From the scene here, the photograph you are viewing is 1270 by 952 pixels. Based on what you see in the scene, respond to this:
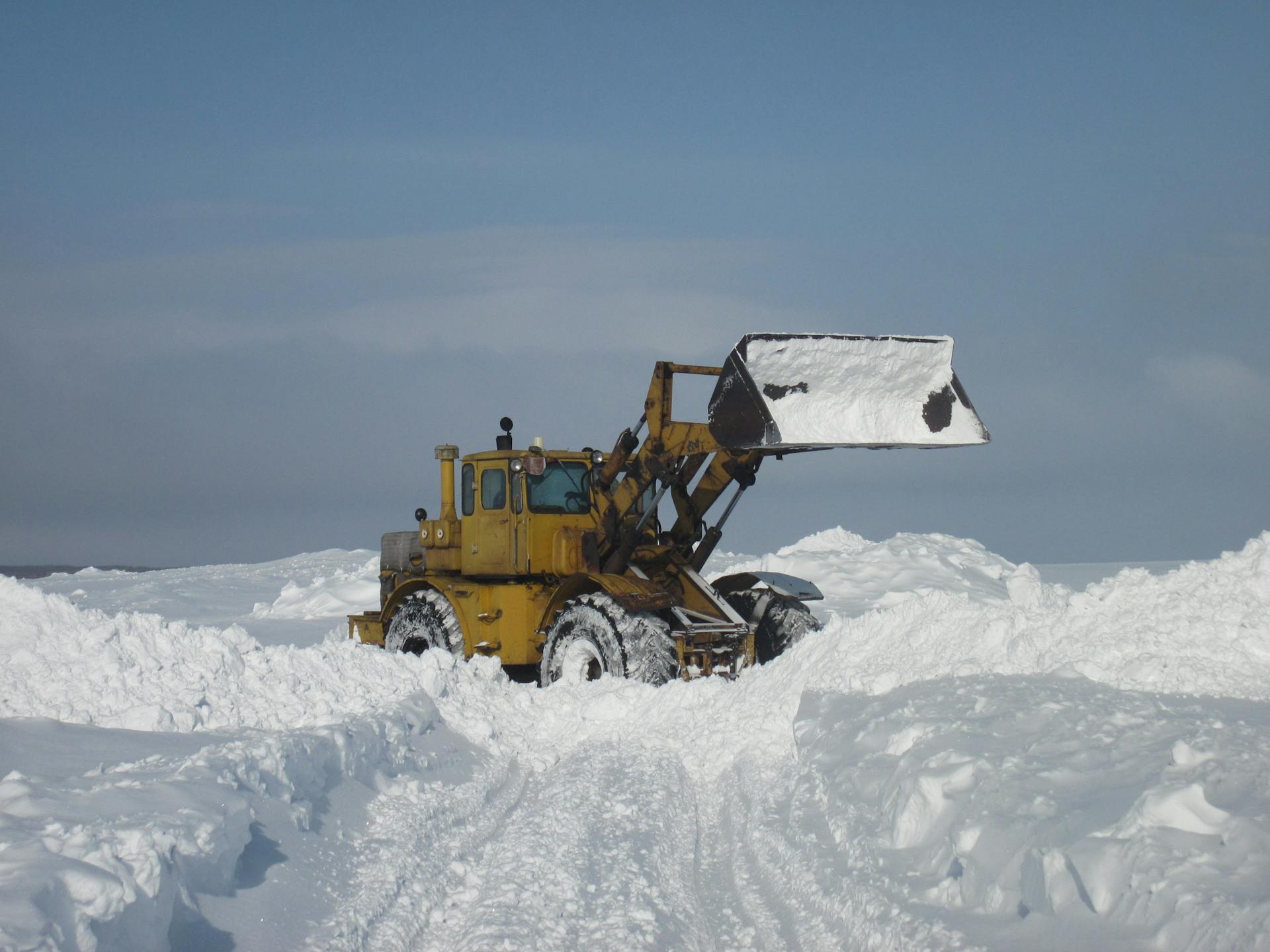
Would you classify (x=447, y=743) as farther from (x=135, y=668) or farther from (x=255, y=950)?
(x=255, y=950)

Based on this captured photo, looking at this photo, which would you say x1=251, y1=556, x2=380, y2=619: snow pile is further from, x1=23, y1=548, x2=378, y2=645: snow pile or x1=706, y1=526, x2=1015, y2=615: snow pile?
x1=706, y1=526, x2=1015, y2=615: snow pile

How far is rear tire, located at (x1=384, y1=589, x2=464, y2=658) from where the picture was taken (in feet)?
39.1

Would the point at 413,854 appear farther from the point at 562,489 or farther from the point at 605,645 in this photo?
the point at 562,489

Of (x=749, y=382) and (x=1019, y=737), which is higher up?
(x=749, y=382)

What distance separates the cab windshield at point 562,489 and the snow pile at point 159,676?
2807 millimetres

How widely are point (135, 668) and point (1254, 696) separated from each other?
23.7 feet

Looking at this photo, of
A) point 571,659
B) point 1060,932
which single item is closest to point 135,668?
point 571,659

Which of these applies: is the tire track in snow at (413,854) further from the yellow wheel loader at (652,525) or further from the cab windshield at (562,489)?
the cab windshield at (562,489)

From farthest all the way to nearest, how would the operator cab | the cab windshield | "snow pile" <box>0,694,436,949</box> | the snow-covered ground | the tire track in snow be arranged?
the cab windshield
the operator cab
the tire track in snow
the snow-covered ground
"snow pile" <box>0,694,436,949</box>

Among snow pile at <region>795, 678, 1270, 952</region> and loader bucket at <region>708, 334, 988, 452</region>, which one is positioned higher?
loader bucket at <region>708, 334, 988, 452</region>

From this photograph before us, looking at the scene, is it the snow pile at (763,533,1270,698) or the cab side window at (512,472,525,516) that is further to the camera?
the cab side window at (512,472,525,516)

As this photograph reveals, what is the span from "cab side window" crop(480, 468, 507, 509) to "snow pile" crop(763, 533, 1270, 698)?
361 cm

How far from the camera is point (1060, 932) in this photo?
13.6ft

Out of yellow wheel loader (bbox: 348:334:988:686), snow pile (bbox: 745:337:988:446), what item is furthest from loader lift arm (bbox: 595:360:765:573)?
snow pile (bbox: 745:337:988:446)
